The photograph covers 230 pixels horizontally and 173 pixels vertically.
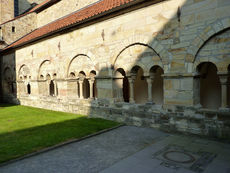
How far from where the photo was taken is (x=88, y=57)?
28.8 ft

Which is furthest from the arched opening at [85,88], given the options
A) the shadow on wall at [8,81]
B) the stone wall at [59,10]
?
the shadow on wall at [8,81]

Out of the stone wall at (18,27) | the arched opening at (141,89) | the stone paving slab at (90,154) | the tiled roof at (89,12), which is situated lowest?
the stone paving slab at (90,154)

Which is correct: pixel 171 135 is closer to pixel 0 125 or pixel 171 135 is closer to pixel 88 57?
pixel 88 57

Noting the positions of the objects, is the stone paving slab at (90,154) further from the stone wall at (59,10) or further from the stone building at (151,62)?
the stone wall at (59,10)

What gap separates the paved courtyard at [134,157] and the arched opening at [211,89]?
7.01 ft

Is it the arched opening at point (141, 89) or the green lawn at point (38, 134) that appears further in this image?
the arched opening at point (141, 89)

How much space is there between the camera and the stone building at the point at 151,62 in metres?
5.29

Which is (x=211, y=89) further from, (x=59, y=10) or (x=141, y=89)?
(x=59, y=10)

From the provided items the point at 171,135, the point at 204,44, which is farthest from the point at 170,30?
the point at 171,135

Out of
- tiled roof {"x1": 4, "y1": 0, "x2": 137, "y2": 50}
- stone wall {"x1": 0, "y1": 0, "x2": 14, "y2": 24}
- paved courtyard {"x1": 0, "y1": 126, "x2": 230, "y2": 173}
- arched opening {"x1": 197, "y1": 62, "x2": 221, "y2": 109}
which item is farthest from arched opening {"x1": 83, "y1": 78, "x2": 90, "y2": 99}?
stone wall {"x1": 0, "y1": 0, "x2": 14, "y2": 24}

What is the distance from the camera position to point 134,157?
4.24 meters

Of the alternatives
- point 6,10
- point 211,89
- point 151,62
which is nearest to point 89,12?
point 151,62

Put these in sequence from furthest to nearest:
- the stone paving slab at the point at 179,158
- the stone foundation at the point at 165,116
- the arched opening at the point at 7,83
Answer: the arched opening at the point at 7,83, the stone foundation at the point at 165,116, the stone paving slab at the point at 179,158

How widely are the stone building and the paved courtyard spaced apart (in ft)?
2.88
